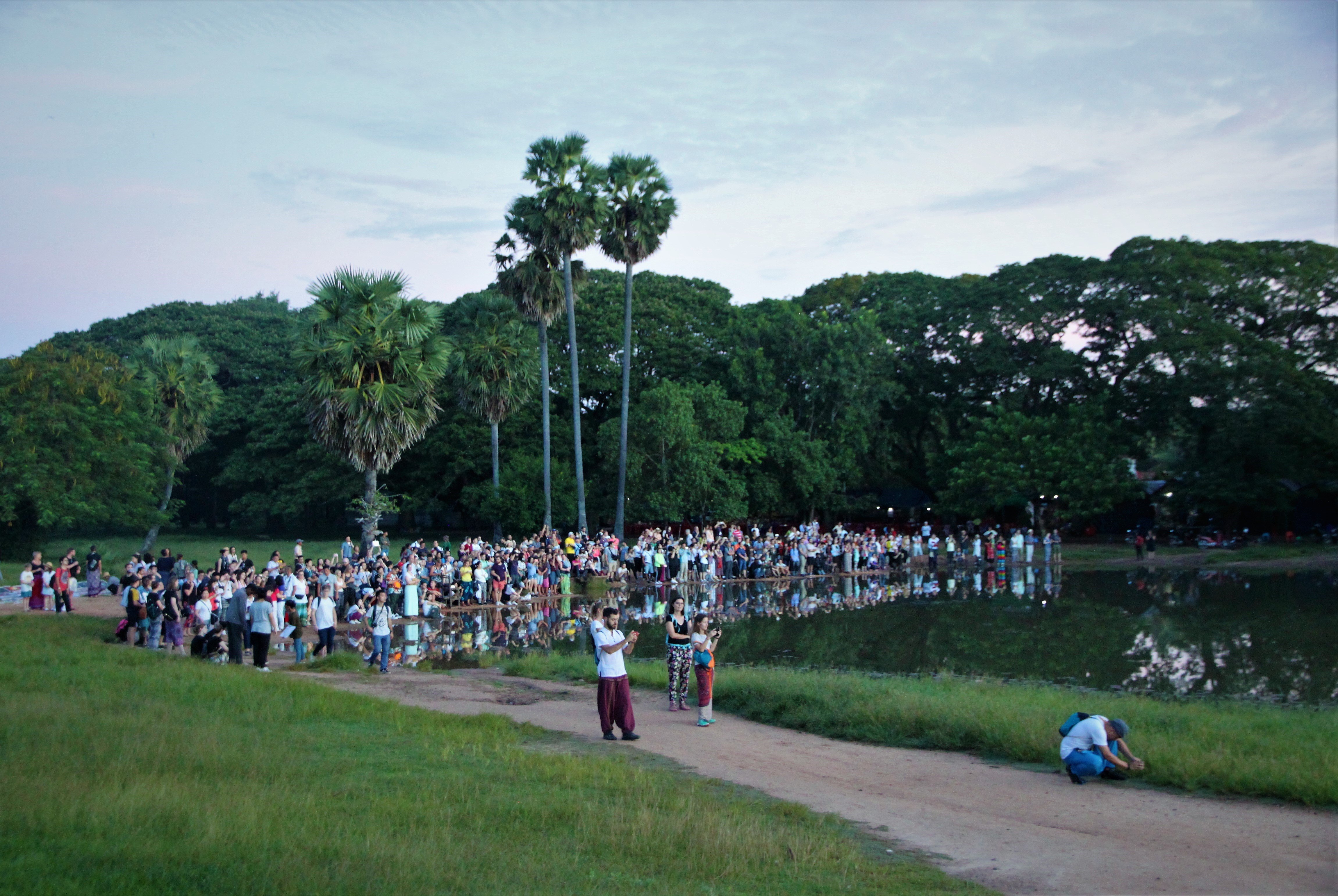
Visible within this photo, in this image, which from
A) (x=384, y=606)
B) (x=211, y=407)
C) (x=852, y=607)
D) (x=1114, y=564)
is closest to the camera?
(x=384, y=606)

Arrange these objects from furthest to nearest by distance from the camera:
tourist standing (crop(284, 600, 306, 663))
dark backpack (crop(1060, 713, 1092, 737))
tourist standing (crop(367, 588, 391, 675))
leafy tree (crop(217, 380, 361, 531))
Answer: leafy tree (crop(217, 380, 361, 531))
tourist standing (crop(284, 600, 306, 663))
tourist standing (crop(367, 588, 391, 675))
dark backpack (crop(1060, 713, 1092, 737))

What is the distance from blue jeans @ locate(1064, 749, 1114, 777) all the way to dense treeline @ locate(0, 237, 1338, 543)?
99.6ft

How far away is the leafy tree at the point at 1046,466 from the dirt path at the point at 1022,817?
3016cm

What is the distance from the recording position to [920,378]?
47875 millimetres

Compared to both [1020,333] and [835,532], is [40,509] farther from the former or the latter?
[1020,333]

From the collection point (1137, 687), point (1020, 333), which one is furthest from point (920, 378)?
point (1137, 687)

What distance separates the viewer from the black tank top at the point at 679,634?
12.9m

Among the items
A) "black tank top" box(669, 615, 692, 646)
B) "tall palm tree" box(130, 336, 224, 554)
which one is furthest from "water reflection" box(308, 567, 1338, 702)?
"tall palm tree" box(130, 336, 224, 554)

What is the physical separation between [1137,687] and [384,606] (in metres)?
11.4

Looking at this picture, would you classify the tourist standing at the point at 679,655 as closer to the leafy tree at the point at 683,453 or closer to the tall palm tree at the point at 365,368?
the tall palm tree at the point at 365,368

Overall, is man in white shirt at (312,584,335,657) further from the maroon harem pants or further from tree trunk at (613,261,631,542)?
tree trunk at (613,261,631,542)

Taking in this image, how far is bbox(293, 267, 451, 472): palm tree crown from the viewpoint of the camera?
26.5 metres

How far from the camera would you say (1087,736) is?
371 inches

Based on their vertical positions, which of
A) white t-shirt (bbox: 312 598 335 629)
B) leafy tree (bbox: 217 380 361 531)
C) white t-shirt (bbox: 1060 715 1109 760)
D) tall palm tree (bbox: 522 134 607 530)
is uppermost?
tall palm tree (bbox: 522 134 607 530)
